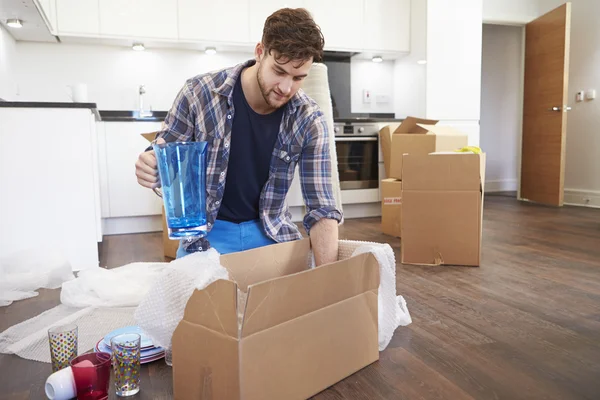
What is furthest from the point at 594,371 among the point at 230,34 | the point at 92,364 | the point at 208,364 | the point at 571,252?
the point at 230,34

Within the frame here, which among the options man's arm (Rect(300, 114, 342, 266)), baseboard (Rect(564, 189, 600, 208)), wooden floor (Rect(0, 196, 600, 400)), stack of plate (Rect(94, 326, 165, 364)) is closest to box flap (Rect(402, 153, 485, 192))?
wooden floor (Rect(0, 196, 600, 400))

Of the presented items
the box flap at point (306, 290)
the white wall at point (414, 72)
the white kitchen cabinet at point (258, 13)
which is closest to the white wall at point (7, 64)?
the white kitchen cabinet at point (258, 13)

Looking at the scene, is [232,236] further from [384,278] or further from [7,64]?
[7,64]

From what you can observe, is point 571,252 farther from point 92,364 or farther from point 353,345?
point 92,364

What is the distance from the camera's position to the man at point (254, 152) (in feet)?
4.39

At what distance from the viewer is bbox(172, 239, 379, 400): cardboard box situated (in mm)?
940

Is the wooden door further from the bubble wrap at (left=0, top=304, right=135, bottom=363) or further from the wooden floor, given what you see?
the bubble wrap at (left=0, top=304, right=135, bottom=363)

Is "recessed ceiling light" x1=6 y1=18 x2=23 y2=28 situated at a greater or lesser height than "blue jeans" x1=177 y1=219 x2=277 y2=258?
greater

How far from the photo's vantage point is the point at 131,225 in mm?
3814

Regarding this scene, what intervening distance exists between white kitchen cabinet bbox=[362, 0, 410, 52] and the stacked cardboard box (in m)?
1.52

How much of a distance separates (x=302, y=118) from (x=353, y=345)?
613 millimetres

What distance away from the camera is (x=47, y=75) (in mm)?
3922

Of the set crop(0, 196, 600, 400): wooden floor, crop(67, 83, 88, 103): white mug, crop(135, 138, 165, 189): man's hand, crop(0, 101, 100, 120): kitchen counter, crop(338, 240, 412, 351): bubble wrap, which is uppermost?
crop(67, 83, 88, 103): white mug

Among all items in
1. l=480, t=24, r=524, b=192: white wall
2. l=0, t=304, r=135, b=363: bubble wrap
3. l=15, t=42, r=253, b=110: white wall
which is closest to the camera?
l=0, t=304, r=135, b=363: bubble wrap
